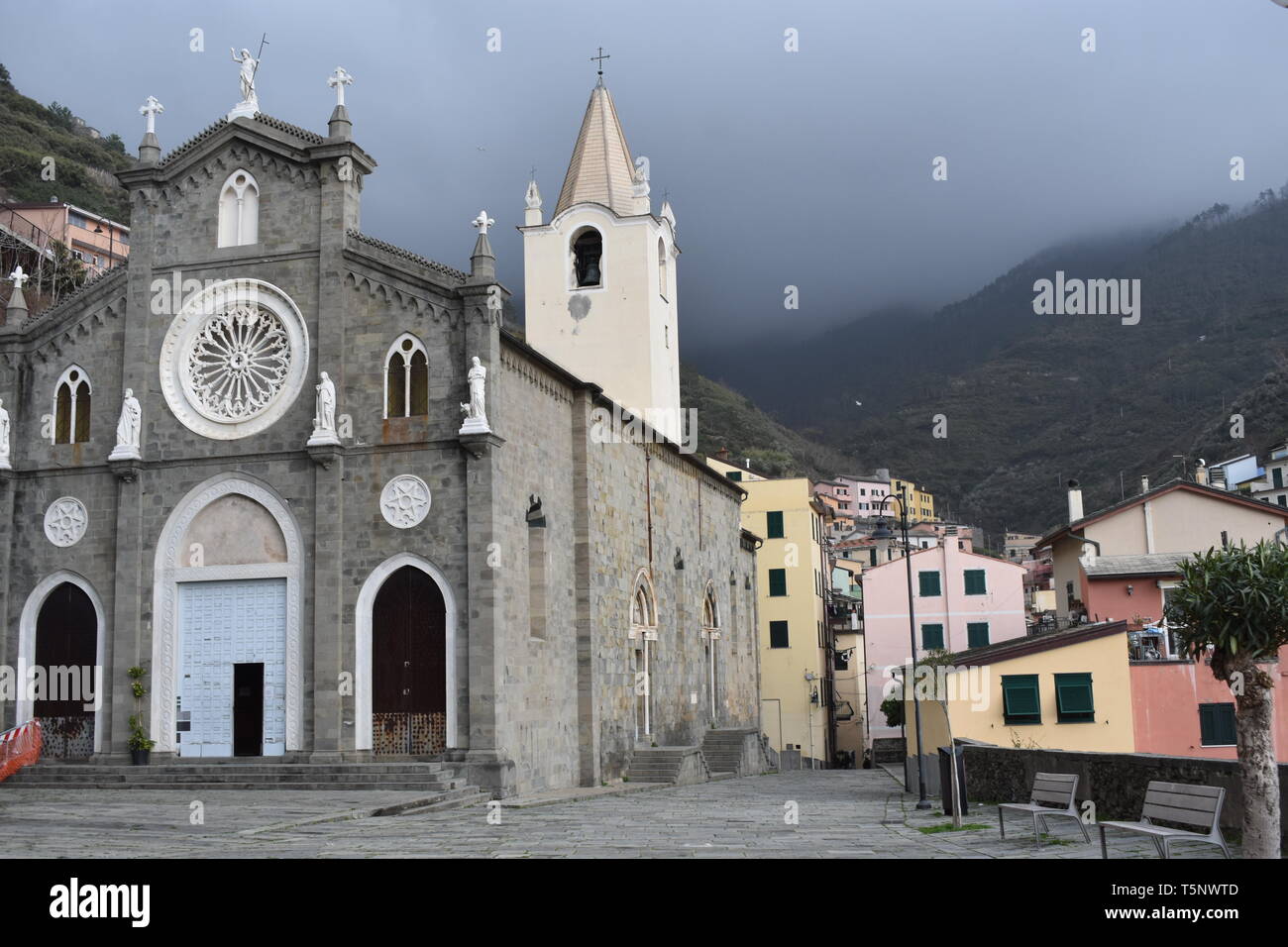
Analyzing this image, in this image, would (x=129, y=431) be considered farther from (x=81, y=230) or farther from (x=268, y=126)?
(x=81, y=230)

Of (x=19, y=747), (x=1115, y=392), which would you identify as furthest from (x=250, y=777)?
(x=1115, y=392)

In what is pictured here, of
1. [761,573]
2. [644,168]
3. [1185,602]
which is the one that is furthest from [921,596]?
[1185,602]

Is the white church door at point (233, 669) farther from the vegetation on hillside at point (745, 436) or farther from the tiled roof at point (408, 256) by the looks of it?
the vegetation on hillside at point (745, 436)

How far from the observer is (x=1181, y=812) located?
1135cm

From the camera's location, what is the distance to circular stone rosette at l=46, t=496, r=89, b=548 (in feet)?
96.2

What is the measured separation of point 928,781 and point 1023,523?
116 m

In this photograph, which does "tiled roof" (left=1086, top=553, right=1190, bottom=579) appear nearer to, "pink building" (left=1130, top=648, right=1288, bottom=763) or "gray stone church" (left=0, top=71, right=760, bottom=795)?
"pink building" (left=1130, top=648, right=1288, bottom=763)

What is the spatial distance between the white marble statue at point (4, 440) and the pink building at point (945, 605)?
36.8 metres

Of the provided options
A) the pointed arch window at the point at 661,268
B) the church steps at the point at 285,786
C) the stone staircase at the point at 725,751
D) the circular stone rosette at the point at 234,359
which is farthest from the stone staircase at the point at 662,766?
the pointed arch window at the point at 661,268

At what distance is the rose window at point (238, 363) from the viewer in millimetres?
28734

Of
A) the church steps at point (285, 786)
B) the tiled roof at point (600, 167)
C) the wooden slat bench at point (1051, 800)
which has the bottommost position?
the church steps at point (285, 786)

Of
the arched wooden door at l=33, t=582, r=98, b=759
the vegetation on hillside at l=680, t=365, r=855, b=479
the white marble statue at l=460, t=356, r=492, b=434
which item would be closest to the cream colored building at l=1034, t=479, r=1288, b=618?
the white marble statue at l=460, t=356, r=492, b=434
